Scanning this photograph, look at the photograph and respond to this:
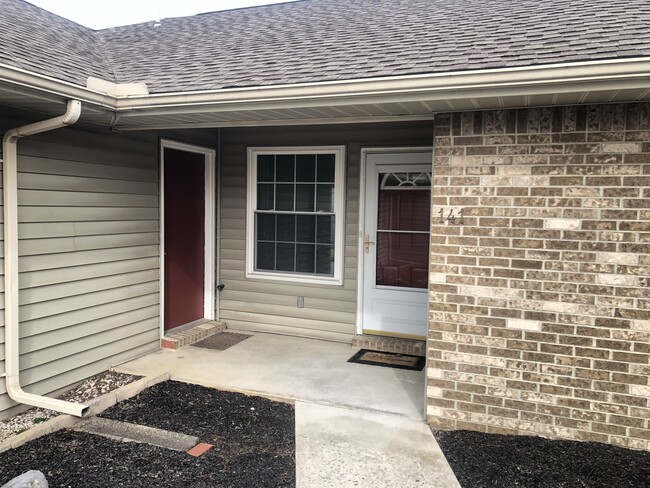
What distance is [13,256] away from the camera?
378cm

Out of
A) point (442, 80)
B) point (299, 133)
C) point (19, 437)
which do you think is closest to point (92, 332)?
point (19, 437)

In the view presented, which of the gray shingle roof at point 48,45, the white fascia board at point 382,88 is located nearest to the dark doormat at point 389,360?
the white fascia board at point 382,88

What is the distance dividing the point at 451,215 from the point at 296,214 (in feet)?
9.02

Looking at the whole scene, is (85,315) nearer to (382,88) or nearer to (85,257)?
(85,257)

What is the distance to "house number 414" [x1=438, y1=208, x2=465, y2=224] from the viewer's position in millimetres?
3701

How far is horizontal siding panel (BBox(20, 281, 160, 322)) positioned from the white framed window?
4.71 ft

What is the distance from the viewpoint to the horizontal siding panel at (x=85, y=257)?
4.04 meters

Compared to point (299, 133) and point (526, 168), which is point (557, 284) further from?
point (299, 133)

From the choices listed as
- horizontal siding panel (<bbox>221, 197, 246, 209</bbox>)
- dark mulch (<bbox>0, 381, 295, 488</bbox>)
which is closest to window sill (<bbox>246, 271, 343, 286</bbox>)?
horizontal siding panel (<bbox>221, 197, 246, 209</bbox>)

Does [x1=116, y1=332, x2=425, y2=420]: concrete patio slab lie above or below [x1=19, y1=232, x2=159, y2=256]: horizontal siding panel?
below

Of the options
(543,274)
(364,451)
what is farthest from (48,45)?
(543,274)

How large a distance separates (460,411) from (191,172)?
161 inches

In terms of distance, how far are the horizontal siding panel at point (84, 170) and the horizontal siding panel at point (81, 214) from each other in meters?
0.30

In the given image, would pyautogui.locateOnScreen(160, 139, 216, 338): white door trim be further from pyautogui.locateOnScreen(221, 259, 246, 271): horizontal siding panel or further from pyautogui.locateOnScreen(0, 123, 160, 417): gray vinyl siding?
pyautogui.locateOnScreen(0, 123, 160, 417): gray vinyl siding
